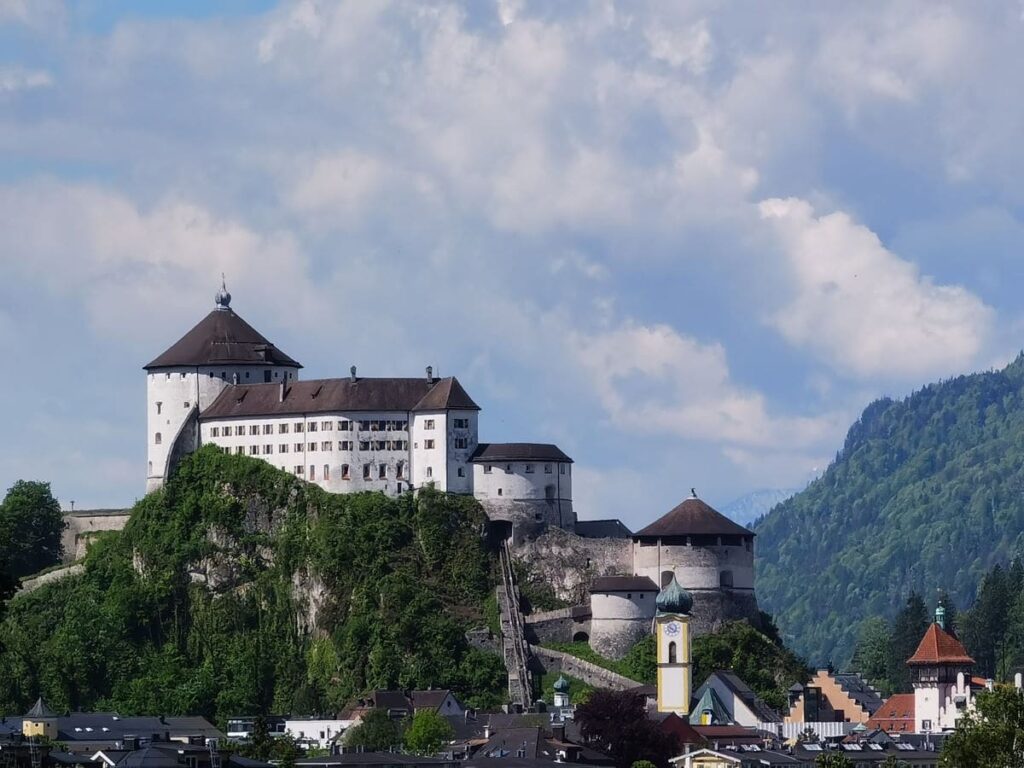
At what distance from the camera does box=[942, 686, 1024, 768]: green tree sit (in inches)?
3386

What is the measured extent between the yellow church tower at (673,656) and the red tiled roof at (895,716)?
1012cm

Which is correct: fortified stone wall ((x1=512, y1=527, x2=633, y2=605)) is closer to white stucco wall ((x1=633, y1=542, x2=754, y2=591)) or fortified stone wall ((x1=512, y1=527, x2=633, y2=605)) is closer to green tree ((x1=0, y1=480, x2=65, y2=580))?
white stucco wall ((x1=633, y1=542, x2=754, y2=591))

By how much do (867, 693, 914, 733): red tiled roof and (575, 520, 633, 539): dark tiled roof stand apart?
1550 centimetres

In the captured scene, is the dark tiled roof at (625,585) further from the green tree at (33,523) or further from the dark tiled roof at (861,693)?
the green tree at (33,523)

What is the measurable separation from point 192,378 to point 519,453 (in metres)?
20.1

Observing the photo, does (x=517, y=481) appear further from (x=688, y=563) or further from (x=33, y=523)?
(x=33, y=523)

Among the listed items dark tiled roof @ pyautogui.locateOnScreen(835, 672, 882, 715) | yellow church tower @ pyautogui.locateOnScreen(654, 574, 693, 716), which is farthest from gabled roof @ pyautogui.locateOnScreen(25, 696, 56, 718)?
dark tiled roof @ pyautogui.locateOnScreen(835, 672, 882, 715)

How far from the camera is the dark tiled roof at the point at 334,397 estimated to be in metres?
142

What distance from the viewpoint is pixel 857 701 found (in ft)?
474

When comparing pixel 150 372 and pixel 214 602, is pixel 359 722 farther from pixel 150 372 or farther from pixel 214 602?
pixel 150 372

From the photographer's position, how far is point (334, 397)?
142 metres

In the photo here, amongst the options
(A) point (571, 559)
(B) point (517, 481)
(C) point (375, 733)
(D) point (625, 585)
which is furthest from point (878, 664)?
(C) point (375, 733)

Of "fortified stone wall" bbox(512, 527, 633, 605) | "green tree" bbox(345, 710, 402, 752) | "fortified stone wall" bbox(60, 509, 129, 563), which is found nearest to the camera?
"green tree" bbox(345, 710, 402, 752)

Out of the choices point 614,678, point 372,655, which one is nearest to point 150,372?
point 372,655
